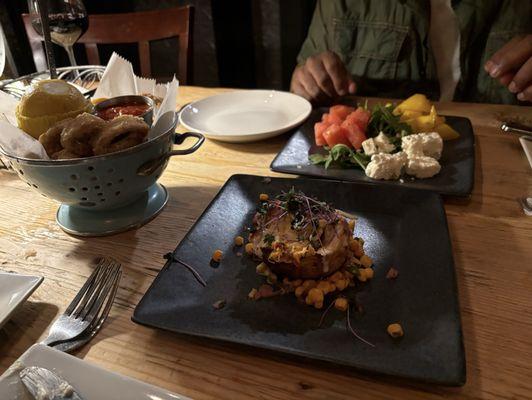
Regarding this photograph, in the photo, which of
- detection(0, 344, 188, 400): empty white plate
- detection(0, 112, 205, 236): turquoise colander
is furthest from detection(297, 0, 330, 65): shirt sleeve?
detection(0, 344, 188, 400): empty white plate

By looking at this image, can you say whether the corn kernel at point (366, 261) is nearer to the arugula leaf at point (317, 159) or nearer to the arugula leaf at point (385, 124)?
the arugula leaf at point (317, 159)

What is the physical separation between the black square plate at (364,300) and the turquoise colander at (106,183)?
193 mm

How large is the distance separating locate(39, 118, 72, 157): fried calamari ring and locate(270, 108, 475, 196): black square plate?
60cm

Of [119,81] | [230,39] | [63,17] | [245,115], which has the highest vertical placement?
[63,17]

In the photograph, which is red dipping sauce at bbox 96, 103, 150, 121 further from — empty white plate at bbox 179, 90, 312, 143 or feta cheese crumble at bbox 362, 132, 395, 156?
feta cheese crumble at bbox 362, 132, 395, 156

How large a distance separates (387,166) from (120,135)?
2.41 ft

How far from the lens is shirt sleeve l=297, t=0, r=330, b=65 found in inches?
101

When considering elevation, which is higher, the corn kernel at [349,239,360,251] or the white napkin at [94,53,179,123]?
the white napkin at [94,53,179,123]

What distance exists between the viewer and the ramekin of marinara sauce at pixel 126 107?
1226 millimetres

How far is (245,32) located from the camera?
11.7 feet

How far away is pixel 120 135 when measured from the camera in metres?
1.03

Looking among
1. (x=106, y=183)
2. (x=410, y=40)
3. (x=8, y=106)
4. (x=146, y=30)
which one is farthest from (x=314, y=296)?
(x=146, y=30)

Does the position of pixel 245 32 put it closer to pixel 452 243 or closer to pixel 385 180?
pixel 385 180

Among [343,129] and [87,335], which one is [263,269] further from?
[343,129]
